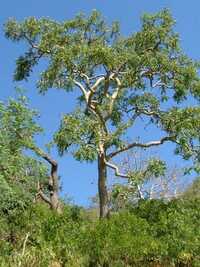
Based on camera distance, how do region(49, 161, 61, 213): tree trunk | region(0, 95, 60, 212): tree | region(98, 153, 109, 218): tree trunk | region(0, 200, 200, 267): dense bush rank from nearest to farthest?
region(0, 95, 60, 212): tree, region(0, 200, 200, 267): dense bush, region(49, 161, 61, 213): tree trunk, region(98, 153, 109, 218): tree trunk

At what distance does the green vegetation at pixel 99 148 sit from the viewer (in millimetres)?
13625

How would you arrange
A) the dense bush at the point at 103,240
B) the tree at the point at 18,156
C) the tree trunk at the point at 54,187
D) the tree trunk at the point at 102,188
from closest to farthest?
the tree at the point at 18,156, the dense bush at the point at 103,240, the tree trunk at the point at 54,187, the tree trunk at the point at 102,188

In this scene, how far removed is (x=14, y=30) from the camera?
1850 cm

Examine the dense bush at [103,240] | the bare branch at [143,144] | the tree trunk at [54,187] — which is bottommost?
the dense bush at [103,240]

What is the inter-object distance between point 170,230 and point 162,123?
3916 mm

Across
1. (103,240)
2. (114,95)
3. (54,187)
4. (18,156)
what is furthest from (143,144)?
(18,156)

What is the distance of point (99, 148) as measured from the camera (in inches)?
672

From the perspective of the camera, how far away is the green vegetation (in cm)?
1362

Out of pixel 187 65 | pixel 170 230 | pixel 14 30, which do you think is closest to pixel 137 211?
pixel 170 230

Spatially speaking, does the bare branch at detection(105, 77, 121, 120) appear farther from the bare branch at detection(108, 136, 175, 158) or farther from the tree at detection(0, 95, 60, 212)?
the tree at detection(0, 95, 60, 212)

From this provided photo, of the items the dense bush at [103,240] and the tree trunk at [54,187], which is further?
the tree trunk at [54,187]

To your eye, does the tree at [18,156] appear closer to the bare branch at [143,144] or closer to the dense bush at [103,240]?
the dense bush at [103,240]

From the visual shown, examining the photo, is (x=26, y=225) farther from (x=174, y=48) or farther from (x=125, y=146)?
(x=174, y=48)

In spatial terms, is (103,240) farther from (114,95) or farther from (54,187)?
(114,95)
